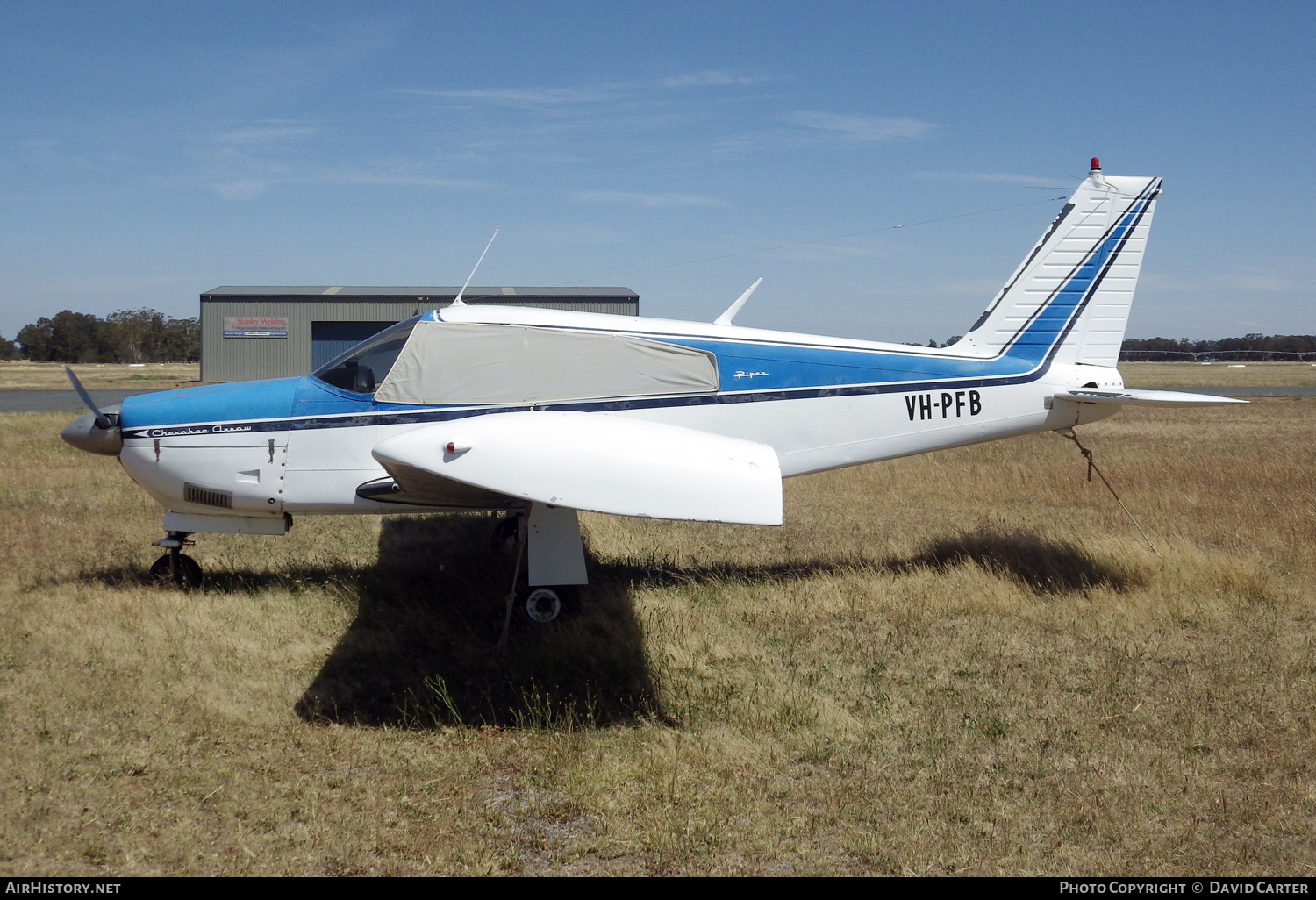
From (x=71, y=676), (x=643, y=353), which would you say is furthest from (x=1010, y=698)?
(x=71, y=676)

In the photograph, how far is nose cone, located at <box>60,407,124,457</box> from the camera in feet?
24.2

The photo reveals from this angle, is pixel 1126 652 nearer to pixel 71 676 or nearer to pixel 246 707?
pixel 246 707

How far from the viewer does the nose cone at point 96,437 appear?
291 inches

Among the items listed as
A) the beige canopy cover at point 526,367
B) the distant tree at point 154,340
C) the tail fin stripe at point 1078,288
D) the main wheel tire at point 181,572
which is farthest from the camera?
the distant tree at point 154,340

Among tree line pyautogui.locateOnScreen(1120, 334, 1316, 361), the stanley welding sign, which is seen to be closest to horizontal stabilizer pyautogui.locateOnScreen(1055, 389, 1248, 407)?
the stanley welding sign

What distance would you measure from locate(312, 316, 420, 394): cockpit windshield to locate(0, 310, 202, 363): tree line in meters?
97.8

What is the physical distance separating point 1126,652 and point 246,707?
608 centimetres

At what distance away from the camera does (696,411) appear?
7.77 m

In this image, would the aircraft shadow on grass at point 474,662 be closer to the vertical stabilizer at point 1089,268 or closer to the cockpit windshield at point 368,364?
the cockpit windshield at point 368,364

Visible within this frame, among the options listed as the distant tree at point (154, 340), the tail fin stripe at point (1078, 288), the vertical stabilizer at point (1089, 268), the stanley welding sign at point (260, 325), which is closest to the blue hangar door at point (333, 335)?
the stanley welding sign at point (260, 325)

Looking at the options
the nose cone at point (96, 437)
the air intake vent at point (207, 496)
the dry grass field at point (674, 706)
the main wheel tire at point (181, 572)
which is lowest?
the dry grass field at point (674, 706)

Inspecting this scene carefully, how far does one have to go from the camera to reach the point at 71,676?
5.94 metres

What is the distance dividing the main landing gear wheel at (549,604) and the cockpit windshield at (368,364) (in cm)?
211

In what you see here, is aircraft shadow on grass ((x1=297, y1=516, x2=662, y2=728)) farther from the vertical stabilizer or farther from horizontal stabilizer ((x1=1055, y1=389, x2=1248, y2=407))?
the vertical stabilizer
